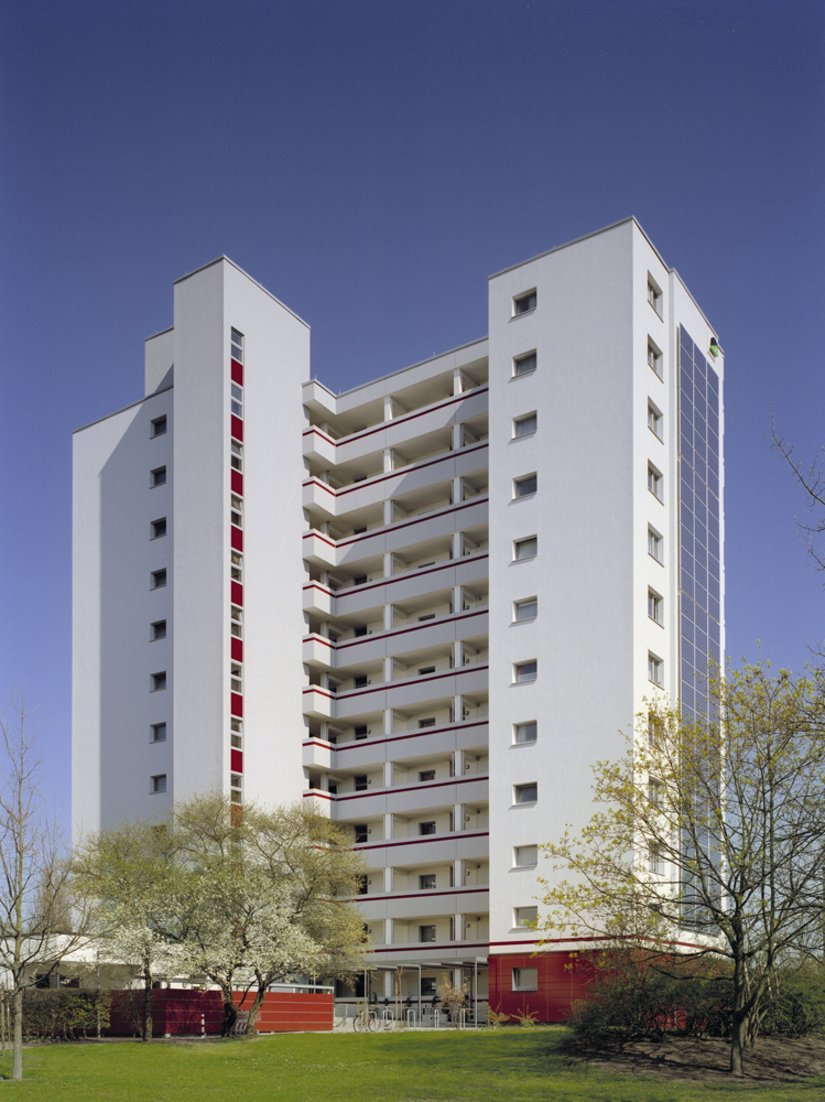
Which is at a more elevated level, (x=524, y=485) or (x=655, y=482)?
(x=524, y=485)

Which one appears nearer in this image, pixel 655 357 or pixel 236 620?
pixel 655 357

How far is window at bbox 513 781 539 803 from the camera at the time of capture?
5881 centimetres

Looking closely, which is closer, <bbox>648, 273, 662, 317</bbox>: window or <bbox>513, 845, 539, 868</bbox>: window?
<bbox>513, 845, 539, 868</bbox>: window

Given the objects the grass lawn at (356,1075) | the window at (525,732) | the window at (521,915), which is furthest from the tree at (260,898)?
the window at (525,732)

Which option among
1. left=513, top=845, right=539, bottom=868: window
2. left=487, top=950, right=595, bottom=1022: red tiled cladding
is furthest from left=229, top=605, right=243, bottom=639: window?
left=487, top=950, right=595, bottom=1022: red tiled cladding

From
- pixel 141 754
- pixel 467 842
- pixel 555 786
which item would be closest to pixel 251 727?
pixel 141 754

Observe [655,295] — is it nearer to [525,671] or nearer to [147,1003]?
[525,671]

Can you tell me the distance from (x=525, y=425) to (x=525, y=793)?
18885mm

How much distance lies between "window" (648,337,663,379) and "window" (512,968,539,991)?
30.1m

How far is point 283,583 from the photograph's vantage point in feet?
232

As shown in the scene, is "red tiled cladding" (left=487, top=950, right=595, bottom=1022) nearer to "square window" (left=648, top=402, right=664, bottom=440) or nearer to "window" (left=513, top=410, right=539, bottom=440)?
"window" (left=513, top=410, right=539, bottom=440)

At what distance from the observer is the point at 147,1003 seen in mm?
46000

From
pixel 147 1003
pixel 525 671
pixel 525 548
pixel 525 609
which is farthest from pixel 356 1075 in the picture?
pixel 525 548

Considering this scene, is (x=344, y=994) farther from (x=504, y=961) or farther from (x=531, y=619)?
(x=531, y=619)
